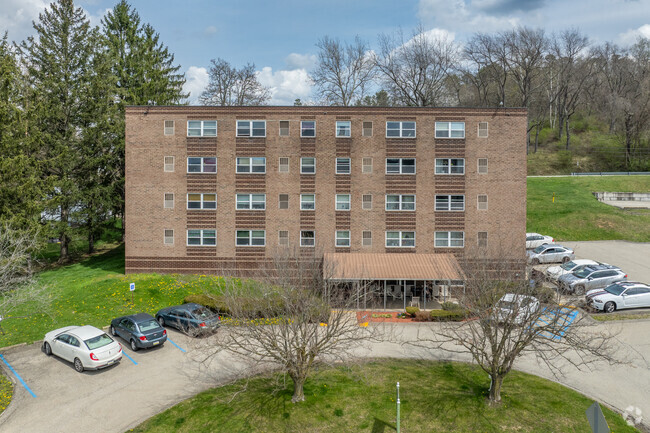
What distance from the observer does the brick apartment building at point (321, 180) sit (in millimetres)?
30906

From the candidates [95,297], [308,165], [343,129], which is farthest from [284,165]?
[95,297]

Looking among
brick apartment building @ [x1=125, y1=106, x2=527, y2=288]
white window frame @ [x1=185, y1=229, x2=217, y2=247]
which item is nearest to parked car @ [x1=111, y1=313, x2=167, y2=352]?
brick apartment building @ [x1=125, y1=106, x2=527, y2=288]

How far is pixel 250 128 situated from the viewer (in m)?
31.2

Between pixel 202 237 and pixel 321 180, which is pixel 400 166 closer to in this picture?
pixel 321 180

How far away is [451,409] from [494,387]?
182cm

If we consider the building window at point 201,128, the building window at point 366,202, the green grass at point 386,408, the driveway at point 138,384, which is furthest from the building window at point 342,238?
the green grass at point 386,408

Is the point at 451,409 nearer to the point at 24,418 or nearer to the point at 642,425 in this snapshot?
the point at 642,425

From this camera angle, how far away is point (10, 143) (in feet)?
94.3

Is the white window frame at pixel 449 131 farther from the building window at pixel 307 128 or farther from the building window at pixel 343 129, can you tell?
the building window at pixel 307 128

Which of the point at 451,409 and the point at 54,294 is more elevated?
the point at 54,294

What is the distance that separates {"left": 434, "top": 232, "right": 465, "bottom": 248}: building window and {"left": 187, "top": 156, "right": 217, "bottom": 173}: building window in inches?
693

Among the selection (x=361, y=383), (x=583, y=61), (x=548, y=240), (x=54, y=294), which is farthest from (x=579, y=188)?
(x=54, y=294)

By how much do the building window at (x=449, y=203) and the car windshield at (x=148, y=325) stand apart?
68.1 feet

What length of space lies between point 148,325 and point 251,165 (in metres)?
14.5
